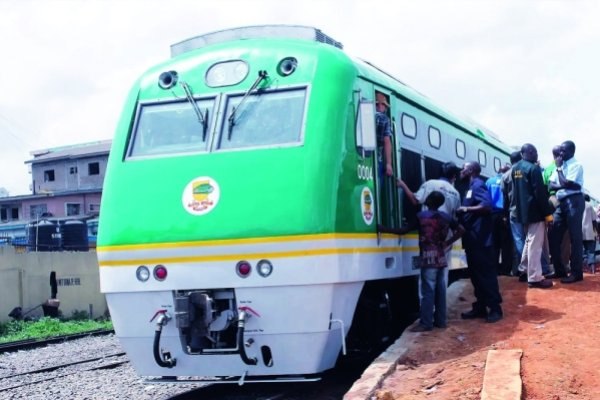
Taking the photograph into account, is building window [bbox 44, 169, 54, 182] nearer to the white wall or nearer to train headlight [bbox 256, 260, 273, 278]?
the white wall

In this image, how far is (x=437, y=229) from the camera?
300 inches

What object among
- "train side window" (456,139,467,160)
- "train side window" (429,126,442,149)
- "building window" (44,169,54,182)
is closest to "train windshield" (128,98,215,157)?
"train side window" (429,126,442,149)

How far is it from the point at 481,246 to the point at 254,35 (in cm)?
338

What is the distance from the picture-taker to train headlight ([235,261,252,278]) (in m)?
6.26

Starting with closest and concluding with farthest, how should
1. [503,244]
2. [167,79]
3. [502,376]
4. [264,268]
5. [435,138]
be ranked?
1. [502,376]
2. [264,268]
3. [167,79]
4. [435,138]
5. [503,244]

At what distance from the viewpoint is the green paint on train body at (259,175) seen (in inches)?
247

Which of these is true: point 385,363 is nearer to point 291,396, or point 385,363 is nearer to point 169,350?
point 291,396

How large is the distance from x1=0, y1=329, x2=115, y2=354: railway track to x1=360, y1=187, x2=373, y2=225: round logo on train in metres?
8.85

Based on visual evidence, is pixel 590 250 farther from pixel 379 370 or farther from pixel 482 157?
pixel 379 370

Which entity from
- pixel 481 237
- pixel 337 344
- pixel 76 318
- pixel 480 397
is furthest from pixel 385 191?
pixel 76 318

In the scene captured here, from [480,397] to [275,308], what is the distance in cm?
189

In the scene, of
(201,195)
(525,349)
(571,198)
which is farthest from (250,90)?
(571,198)

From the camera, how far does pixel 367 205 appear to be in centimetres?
699

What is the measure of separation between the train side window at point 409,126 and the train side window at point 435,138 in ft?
2.35
